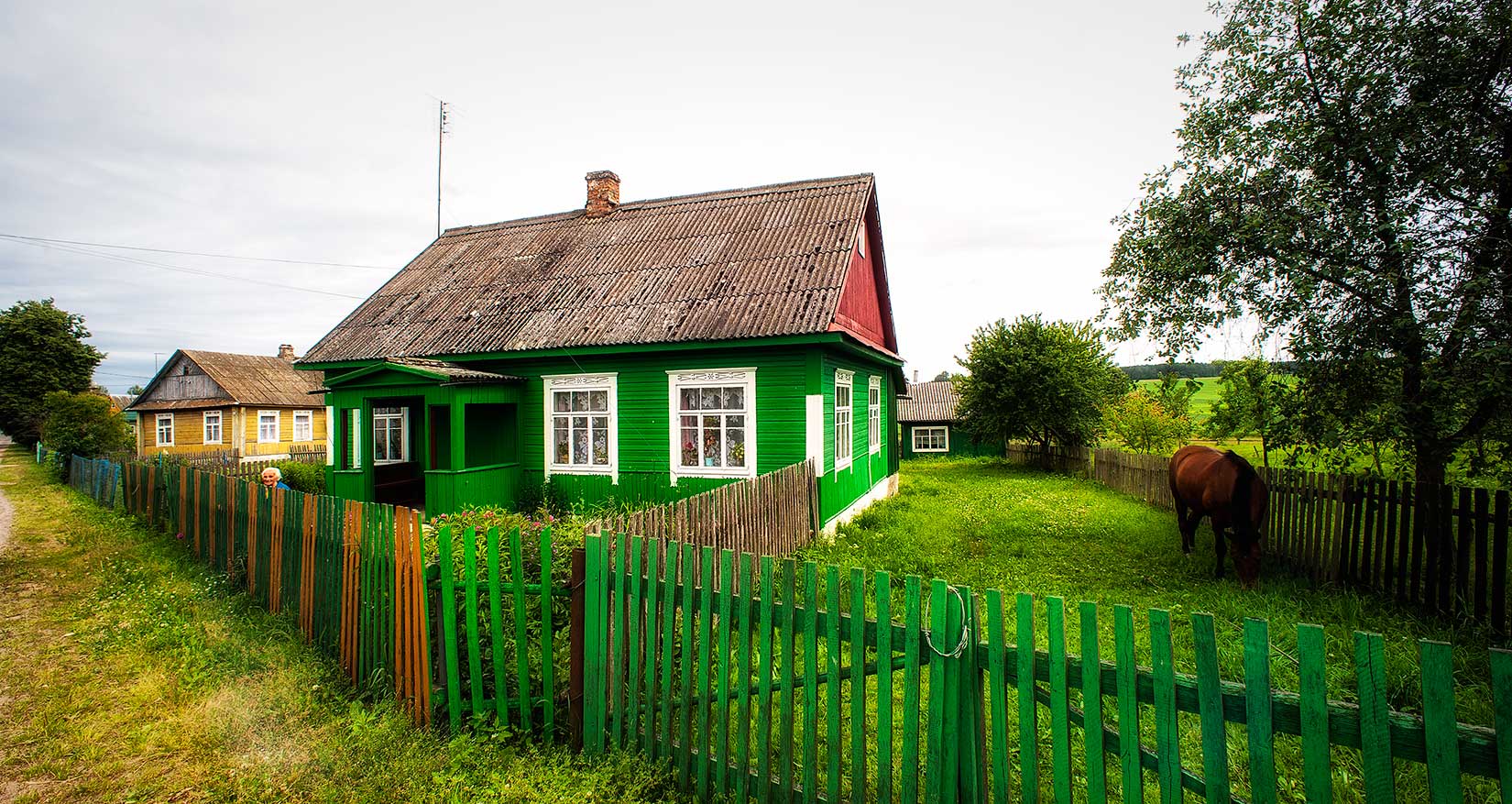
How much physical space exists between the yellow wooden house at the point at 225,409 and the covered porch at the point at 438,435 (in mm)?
23091

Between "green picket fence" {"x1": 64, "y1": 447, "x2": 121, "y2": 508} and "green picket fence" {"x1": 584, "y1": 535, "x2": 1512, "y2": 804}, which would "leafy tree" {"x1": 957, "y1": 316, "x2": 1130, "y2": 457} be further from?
"green picket fence" {"x1": 64, "y1": 447, "x2": 121, "y2": 508}

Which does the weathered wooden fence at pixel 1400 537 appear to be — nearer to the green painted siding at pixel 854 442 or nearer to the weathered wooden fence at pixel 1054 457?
Result: the green painted siding at pixel 854 442

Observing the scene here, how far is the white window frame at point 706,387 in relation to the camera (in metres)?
10.6

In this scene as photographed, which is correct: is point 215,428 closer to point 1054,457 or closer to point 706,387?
point 706,387

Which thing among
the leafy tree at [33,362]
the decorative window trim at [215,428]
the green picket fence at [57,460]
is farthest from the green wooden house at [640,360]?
the leafy tree at [33,362]

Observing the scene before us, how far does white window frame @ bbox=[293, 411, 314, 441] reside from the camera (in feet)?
117

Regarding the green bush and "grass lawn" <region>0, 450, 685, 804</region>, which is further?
the green bush

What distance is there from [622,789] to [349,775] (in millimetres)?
1586

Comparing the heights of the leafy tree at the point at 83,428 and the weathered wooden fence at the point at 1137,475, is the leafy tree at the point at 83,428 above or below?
above

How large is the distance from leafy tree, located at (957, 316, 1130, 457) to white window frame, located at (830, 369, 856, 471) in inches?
587

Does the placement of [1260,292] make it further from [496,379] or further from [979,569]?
[496,379]

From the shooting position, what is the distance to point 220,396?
3241 centimetres

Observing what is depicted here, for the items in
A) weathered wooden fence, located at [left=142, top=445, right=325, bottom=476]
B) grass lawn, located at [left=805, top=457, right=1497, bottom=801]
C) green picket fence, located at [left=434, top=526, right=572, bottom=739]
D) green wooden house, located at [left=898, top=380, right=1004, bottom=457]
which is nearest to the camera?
Result: green picket fence, located at [left=434, top=526, right=572, bottom=739]

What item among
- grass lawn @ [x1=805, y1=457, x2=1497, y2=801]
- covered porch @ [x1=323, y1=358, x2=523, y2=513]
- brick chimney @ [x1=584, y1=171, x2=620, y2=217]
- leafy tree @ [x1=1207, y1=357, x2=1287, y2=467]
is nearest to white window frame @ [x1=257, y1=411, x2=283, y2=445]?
covered porch @ [x1=323, y1=358, x2=523, y2=513]
